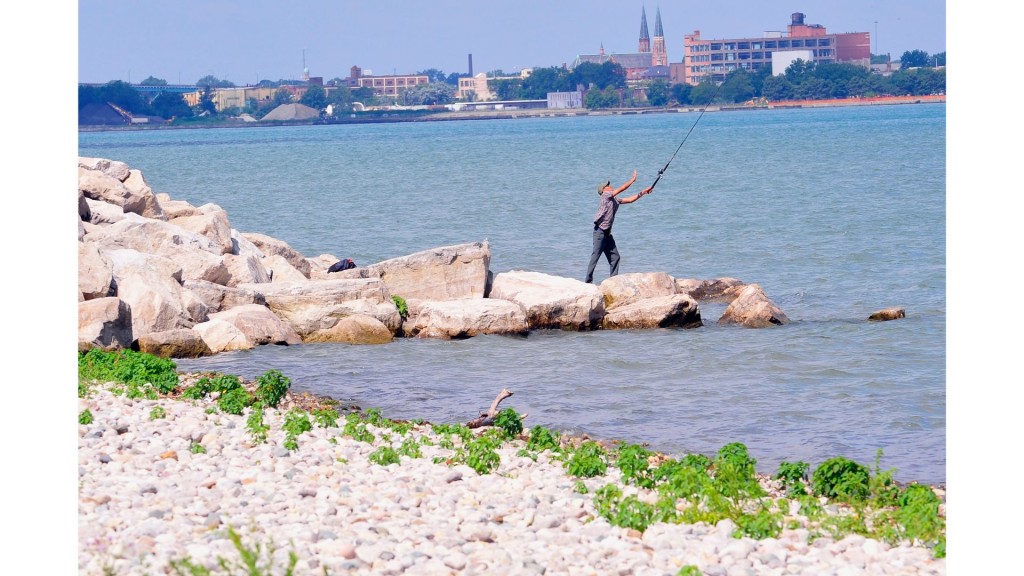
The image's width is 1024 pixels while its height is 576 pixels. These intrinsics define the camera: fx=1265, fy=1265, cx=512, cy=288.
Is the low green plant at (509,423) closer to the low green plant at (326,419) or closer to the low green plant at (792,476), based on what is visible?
the low green plant at (326,419)

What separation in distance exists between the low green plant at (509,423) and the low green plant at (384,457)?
5.16 ft

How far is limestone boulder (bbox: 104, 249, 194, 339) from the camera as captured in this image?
47.3 feet

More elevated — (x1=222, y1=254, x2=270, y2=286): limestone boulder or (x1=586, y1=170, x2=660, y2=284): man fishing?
(x1=586, y1=170, x2=660, y2=284): man fishing

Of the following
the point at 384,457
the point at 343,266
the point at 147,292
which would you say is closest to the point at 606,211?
the point at 343,266

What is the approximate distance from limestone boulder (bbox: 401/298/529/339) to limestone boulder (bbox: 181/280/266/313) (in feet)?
6.59

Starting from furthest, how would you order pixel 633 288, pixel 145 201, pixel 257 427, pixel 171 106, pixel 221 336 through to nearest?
pixel 171 106 < pixel 145 201 < pixel 633 288 < pixel 221 336 < pixel 257 427

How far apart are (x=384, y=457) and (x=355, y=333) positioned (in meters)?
6.92

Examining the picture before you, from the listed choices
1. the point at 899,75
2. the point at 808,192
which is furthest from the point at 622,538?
the point at 899,75

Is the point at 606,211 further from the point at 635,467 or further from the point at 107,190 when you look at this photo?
the point at 635,467

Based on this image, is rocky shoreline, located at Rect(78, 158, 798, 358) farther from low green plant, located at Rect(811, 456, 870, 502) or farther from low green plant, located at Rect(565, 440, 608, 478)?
low green plant, located at Rect(811, 456, 870, 502)

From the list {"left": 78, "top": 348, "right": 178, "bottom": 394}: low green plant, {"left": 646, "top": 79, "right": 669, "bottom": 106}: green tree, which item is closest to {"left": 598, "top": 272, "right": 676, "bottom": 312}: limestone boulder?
{"left": 78, "top": 348, "right": 178, "bottom": 394}: low green plant

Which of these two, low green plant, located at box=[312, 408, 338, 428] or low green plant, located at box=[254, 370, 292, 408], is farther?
low green plant, located at box=[254, 370, 292, 408]

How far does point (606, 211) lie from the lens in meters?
18.9

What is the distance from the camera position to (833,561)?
22.6 feet
